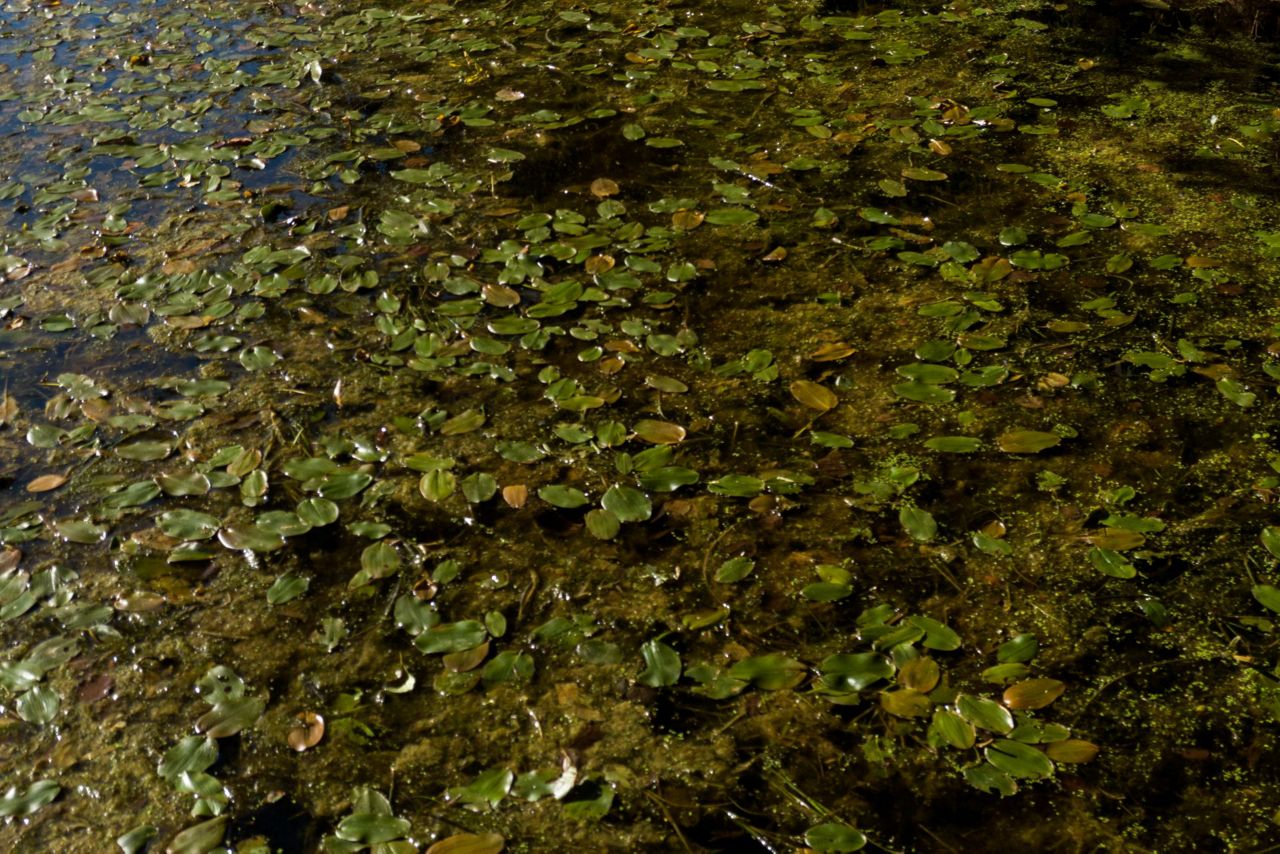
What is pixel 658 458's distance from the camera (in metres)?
1.88

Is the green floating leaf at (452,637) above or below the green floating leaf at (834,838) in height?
below

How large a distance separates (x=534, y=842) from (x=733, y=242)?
5.04ft

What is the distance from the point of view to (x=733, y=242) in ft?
8.09

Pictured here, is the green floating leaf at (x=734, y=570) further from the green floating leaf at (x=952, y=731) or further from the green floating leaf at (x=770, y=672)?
the green floating leaf at (x=952, y=731)

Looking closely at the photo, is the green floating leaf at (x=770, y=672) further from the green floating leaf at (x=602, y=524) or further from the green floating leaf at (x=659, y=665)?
the green floating leaf at (x=602, y=524)

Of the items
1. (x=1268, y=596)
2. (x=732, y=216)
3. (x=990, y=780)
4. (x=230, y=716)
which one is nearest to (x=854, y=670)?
(x=990, y=780)

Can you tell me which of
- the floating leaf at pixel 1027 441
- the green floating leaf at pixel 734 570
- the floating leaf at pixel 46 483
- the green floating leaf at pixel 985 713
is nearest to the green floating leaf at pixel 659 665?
the green floating leaf at pixel 734 570

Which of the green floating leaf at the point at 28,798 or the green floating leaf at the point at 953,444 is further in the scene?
the green floating leaf at the point at 953,444

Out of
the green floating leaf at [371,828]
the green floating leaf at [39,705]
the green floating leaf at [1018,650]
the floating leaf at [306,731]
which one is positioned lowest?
the green floating leaf at [39,705]

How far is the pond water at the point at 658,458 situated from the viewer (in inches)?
55.6

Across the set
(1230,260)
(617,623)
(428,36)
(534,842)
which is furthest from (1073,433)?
(428,36)

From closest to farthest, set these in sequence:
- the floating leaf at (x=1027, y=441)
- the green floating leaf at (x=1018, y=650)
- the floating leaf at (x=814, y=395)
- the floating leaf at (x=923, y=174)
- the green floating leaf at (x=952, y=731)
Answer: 1. the green floating leaf at (x=952, y=731)
2. the green floating leaf at (x=1018, y=650)
3. the floating leaf at (x=1027, y=441)
4. the floating leaf at (x=814, y=395)
5. the floating leaf at (x=923, y=174)

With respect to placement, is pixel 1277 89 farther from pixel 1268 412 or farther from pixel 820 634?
pixel 820 634

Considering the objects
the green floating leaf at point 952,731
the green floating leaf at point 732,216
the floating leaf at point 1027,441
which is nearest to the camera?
the green floating leaf at point 952,731
